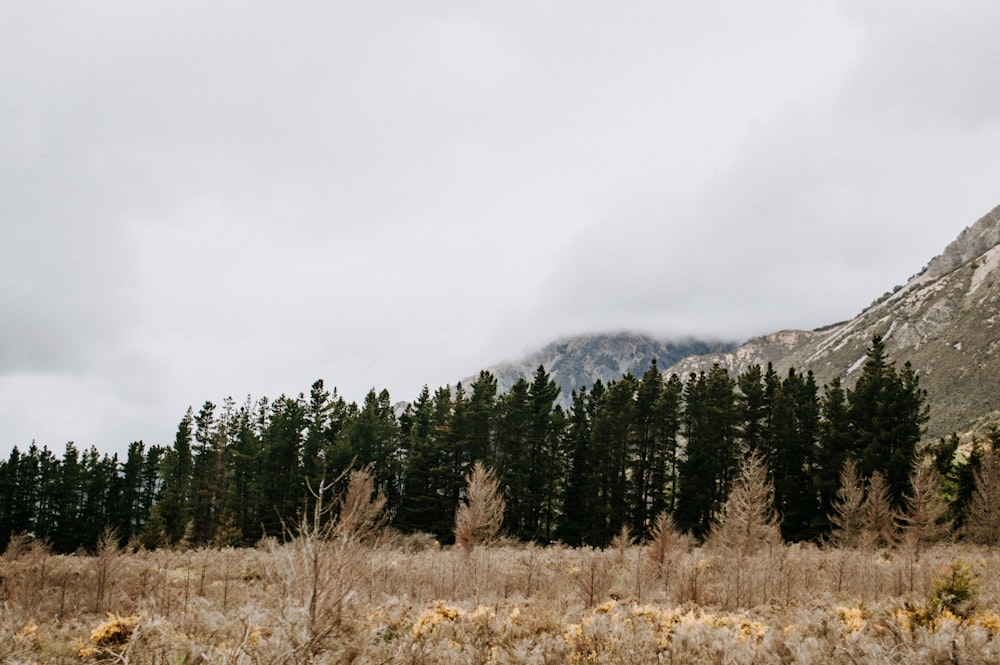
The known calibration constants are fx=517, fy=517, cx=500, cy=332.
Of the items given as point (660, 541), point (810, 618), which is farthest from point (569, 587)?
point (810, 618)

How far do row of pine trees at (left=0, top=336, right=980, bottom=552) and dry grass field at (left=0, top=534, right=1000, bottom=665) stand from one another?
40.6ft

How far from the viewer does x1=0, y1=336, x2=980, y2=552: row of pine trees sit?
36344 millimetres

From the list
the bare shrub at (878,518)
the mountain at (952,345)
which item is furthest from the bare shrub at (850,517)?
the mountain at (952,345)

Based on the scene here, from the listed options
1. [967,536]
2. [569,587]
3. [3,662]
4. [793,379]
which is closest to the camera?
[3,662]

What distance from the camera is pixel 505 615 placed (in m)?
12.7

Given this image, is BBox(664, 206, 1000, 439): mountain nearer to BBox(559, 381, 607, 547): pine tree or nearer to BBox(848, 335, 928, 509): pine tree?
BBox(848, 335, 928, 509): pine tree

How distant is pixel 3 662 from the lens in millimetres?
10000

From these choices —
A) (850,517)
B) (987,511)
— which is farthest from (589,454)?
(987,511)

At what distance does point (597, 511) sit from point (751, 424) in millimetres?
14260

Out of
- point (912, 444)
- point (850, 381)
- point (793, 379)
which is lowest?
point (912, 444)

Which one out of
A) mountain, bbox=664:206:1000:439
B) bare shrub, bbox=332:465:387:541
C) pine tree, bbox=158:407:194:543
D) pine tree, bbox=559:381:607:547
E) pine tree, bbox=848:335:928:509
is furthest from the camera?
mountain, bbox=664:206:1000:439

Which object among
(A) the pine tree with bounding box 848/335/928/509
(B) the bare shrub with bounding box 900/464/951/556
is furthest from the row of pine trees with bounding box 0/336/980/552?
(B) the bare shrub with bounding box 900/464/951/556

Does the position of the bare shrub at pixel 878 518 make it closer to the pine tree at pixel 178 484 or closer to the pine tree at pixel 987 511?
the pine tree at pixel 987 511

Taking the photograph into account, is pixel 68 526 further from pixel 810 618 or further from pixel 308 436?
pixel 810 618
